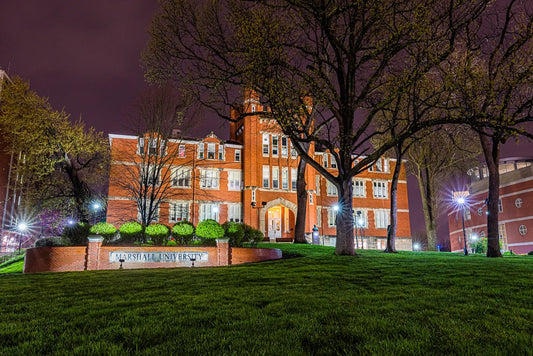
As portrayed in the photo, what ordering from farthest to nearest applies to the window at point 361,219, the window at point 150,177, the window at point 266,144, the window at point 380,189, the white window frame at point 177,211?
the window at point 380,189 → the window at point 361,219 → the window at point 266,144 → the white window frame at point 177,211 → the window at point 150,177

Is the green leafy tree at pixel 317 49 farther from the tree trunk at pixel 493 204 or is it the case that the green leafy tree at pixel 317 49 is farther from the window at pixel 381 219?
the window at pixel 381 219

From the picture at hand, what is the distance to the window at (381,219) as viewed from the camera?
42.3 metres

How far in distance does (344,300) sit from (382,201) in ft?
129

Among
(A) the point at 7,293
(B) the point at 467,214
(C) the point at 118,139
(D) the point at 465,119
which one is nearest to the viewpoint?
(A) the point at 7,293

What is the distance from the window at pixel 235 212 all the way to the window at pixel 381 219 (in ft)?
53.9

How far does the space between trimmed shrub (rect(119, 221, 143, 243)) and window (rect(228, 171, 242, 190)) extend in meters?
20.7

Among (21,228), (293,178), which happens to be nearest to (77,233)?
(293,178)

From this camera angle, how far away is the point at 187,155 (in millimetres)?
36906

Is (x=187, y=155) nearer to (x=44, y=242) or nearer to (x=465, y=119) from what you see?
(x=44, y=242)

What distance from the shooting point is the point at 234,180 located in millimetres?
37812

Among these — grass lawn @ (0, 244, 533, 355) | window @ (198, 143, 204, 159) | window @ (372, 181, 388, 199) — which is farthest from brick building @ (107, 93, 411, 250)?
grass lawn @ (0, 244, 533, 355)

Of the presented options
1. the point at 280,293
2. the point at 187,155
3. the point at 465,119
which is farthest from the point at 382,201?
the point at 280,293

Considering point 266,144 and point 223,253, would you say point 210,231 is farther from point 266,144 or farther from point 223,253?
point 266,144

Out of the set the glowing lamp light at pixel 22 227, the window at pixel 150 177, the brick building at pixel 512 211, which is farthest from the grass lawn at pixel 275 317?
the brick building at pixel 512 211
